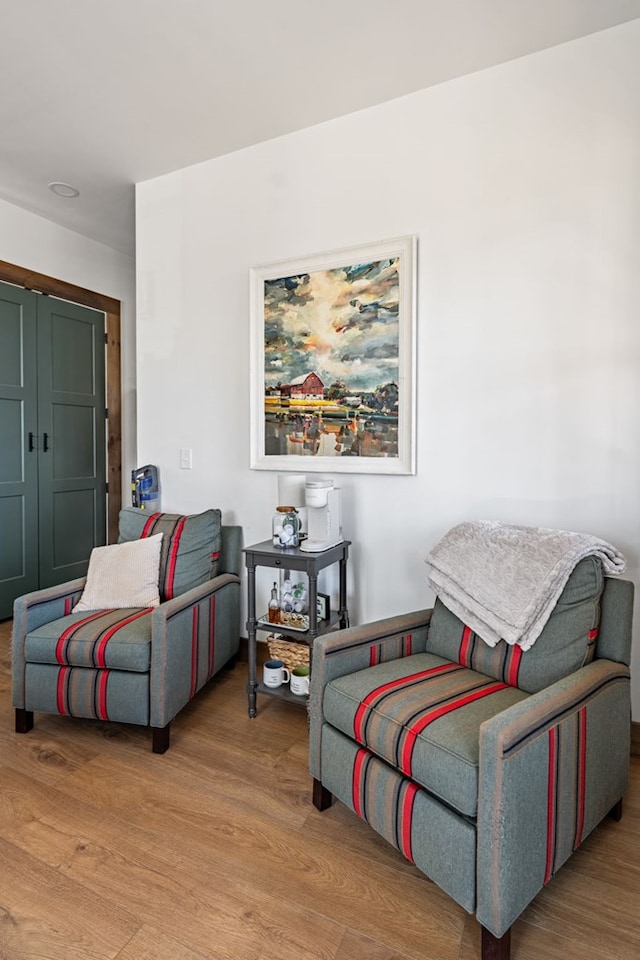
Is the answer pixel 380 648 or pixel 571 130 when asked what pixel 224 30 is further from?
pixel 380 648

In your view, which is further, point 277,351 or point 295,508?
point 277,351

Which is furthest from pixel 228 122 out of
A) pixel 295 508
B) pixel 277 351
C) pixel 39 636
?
pixel 39 636

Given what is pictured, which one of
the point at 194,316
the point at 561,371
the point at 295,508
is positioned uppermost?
the point at 194,316

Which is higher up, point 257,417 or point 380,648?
point 257,417

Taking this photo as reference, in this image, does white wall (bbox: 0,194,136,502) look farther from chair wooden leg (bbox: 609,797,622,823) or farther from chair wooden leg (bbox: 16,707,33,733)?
chair wooden leg (bbox: 609,797,622,823)

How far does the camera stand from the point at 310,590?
2.11m

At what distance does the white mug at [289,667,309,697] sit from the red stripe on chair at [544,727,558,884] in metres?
1.14

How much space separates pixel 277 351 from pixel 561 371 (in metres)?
1.34

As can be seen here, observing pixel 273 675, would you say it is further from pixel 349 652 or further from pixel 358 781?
pixel 358 781

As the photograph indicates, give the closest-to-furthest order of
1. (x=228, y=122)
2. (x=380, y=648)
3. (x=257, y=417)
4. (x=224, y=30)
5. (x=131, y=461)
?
(x=380, y=648) < (x=224, y=30) < (x=228, y=122) < (x=257, y=417) < (x=131, y=461)

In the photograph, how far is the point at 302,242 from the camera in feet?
8.54

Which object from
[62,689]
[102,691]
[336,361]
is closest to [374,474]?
[336,361]

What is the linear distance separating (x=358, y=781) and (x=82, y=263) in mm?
3912

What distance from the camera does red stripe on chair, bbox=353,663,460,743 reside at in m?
1.46
